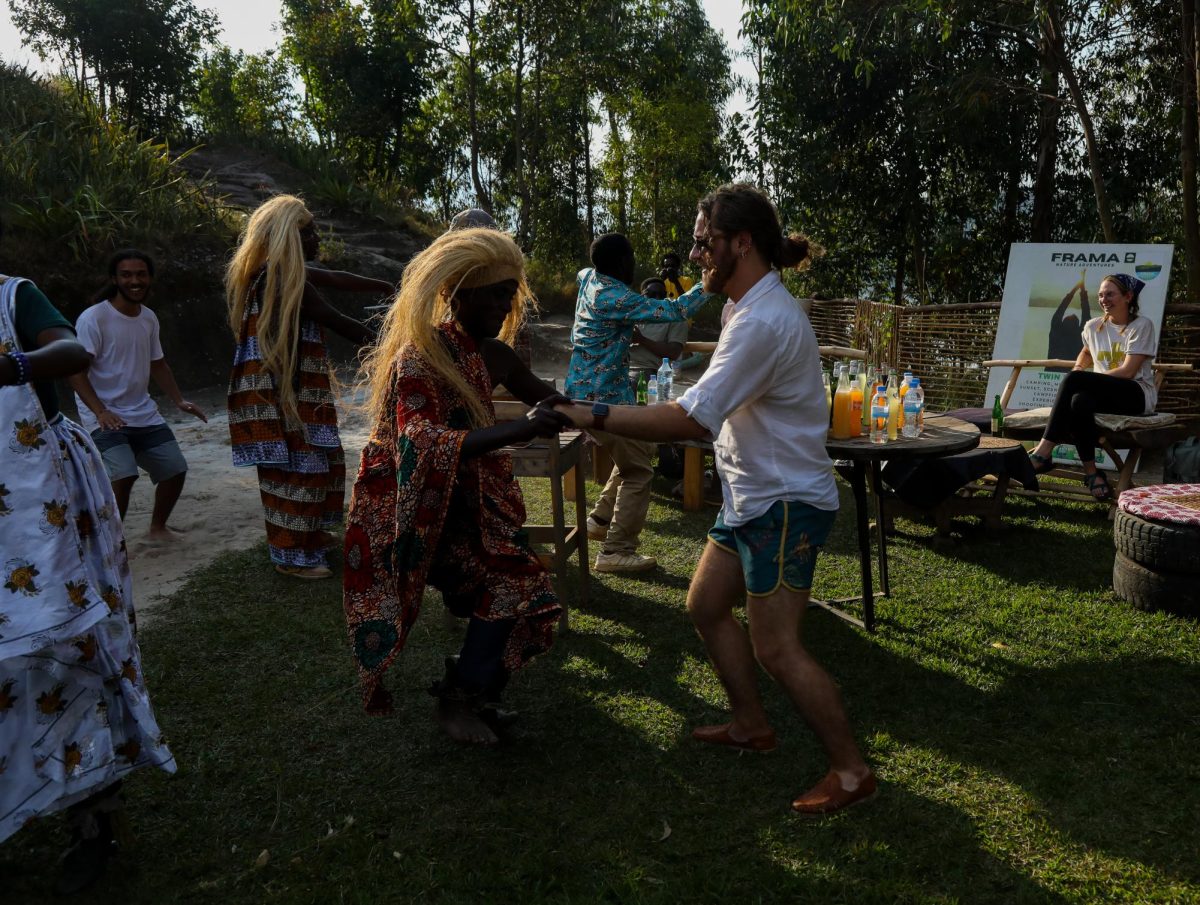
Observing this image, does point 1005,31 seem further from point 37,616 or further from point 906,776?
point 37,616

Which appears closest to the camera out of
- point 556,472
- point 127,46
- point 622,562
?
point 556,472

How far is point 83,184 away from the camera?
38.8ft

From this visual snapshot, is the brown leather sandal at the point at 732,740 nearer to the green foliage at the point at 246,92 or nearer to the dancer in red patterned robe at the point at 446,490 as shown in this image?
the dancer in red patterned robe at the point at 446,490

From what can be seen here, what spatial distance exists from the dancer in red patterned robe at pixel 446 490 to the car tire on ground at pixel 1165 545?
123 inches

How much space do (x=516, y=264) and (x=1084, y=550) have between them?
434 cm

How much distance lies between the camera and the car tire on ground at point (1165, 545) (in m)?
4.57

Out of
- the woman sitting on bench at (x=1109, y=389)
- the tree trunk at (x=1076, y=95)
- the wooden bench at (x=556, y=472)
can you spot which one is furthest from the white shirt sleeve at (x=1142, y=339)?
the wooden bench at (x=556, y=472)

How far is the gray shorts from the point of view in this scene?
552 cm

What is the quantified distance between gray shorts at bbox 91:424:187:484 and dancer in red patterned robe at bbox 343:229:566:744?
298 cm

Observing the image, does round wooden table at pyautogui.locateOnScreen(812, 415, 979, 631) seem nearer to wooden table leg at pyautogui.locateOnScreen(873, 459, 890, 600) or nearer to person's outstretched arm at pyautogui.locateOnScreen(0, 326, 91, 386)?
wooden table leg at pyautogui.locateOnScreen(873, 459, 890, 600)

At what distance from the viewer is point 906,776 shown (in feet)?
10.6

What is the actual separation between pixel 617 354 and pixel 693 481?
1.77 metres

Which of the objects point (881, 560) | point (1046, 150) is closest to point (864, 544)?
point (881, 560)

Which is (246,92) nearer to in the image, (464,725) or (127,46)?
(127,46)
